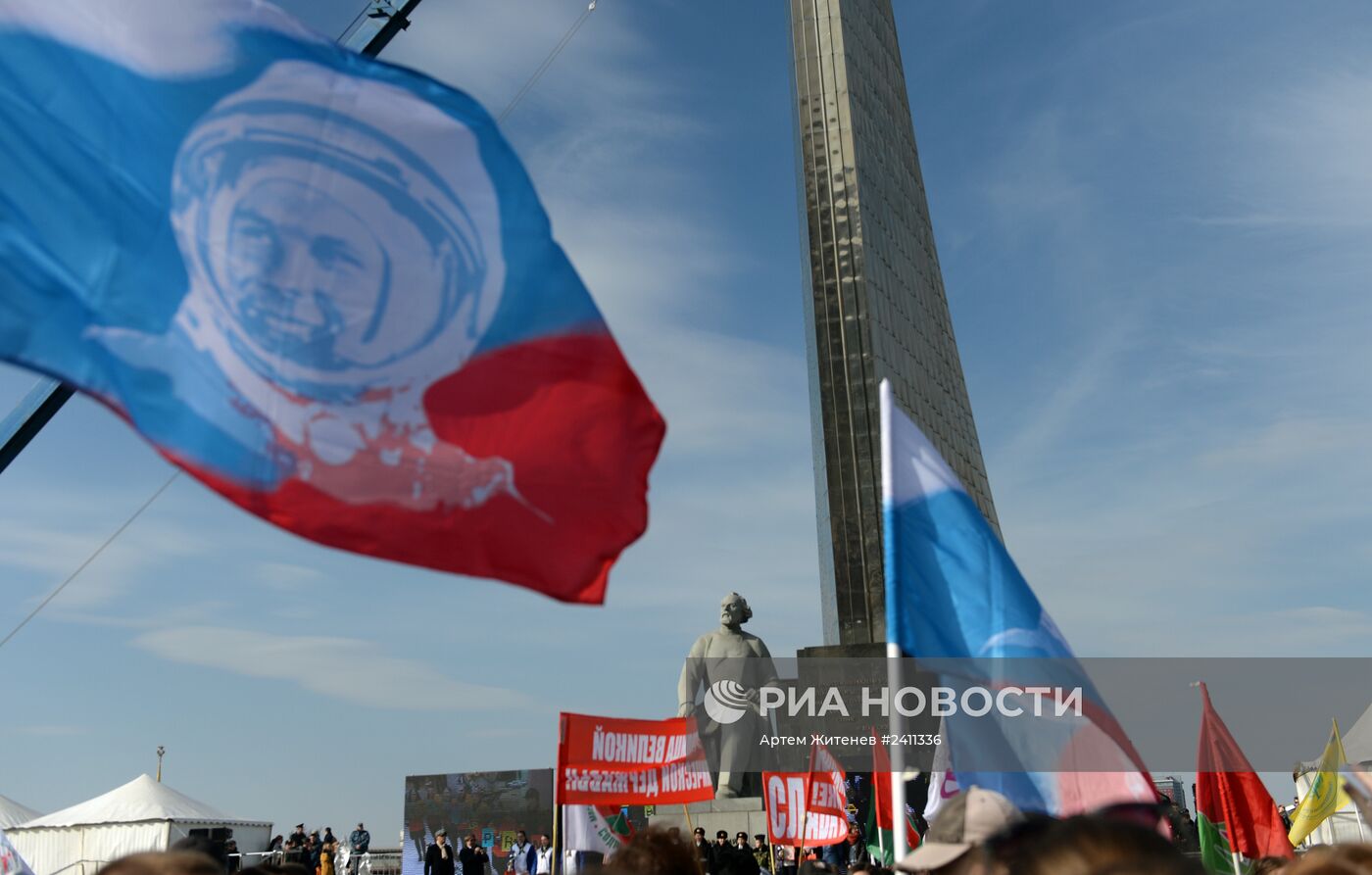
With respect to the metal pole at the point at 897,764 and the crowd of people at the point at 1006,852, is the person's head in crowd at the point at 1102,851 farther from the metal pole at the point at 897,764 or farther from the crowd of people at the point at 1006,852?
the metal pole at the point at 897,764

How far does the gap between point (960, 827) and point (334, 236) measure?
8.11ft

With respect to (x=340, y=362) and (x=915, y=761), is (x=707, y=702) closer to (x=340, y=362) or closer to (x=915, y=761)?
(x=915, y=761)

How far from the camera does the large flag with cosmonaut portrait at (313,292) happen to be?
138 inches

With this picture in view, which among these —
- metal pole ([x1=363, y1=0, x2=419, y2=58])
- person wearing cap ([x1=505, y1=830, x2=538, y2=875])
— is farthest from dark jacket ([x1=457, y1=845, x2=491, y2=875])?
metal pole ([x1=363, y1=0, x2=419, y2=58])

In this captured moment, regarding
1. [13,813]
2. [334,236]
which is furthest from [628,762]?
[13,813]

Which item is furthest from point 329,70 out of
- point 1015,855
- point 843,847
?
point 843,847

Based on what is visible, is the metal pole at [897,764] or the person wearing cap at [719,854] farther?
the person wearing cap at [719,854]

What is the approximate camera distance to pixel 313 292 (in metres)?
3.77

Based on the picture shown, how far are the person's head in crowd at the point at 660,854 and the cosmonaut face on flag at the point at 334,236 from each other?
1.72 m

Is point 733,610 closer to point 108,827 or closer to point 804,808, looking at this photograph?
point 804,808

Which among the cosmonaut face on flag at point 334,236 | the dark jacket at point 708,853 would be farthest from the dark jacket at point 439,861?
the cosmonaut face on flag at point 334,236

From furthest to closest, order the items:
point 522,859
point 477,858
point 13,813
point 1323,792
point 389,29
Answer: point 13,813
point 522,859
point 477,858
point 1323,792
point 389,29

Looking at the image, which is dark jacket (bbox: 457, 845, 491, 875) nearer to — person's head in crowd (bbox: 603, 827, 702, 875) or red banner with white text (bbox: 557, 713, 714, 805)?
red banner with white text (bbox: 557, 713, 714, 805)

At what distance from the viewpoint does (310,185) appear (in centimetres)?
387
